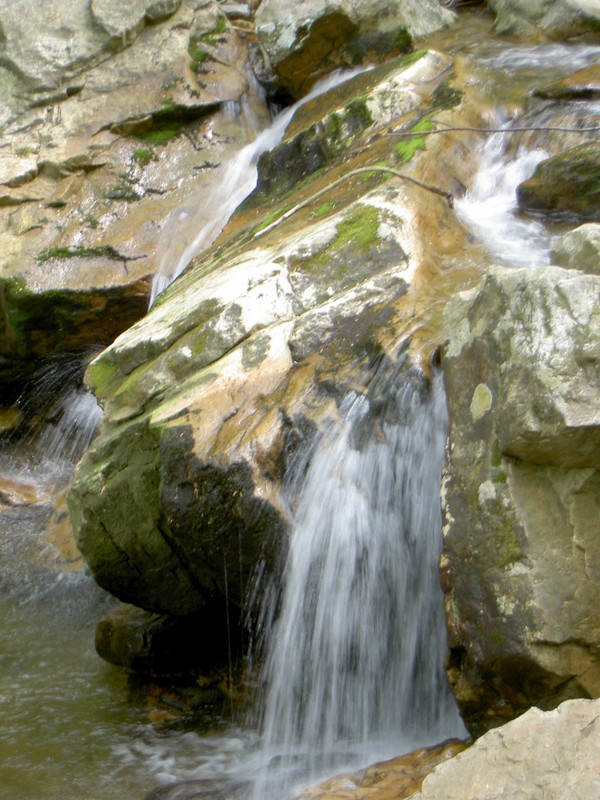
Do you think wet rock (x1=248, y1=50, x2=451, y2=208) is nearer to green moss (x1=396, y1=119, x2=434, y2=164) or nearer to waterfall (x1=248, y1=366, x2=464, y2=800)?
green moss (x1=396, y1=119, x2=434, y2=164)

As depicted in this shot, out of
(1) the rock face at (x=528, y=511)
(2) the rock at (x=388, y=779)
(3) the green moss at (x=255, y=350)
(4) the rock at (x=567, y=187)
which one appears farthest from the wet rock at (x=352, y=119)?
(2) the rock at (x=388, y=779)

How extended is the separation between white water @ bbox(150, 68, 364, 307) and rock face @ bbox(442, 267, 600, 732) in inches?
173

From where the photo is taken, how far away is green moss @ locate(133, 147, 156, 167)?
8305 millimetres

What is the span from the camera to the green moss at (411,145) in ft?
16.9

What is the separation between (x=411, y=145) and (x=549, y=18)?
353 cm

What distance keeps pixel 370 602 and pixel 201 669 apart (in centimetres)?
141

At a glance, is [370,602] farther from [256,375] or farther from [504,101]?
[504,101]

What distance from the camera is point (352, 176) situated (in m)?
5.28

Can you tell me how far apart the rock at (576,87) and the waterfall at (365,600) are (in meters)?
3.32

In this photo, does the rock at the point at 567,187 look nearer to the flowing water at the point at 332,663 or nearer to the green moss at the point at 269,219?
the green moss at the point at 269,219

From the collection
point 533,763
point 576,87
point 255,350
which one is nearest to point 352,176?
point 255,350

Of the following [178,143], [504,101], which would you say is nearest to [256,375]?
[504,101]

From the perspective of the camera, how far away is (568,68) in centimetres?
691

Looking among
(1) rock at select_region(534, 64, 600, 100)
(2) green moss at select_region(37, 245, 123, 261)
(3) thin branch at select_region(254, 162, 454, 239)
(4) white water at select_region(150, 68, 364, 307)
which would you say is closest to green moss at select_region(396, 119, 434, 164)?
(3) thin branch at select_region(254, 162, 454, 239)
